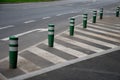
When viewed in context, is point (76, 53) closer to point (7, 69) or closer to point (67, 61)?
point (67, 61)

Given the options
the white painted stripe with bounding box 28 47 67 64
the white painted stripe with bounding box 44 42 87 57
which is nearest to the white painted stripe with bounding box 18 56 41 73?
the white painted stripe with bounding box 28 47 67 64

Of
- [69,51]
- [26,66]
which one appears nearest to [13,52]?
[26,66]

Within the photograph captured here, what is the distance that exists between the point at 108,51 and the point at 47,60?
2.96 meters

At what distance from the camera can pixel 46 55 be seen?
1103 centimetres

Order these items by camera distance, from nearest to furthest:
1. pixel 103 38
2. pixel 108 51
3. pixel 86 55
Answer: pixel 86 55, pixel 108 51, pixel 103 38

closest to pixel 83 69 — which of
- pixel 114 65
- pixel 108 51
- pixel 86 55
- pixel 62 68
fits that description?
pixel 62 68

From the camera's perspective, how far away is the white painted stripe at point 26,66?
9109 millimetres

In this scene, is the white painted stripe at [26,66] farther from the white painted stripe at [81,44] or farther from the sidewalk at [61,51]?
the white painted stripe at [81,44]

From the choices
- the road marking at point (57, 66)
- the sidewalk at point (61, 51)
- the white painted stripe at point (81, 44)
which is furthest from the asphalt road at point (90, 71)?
the white painted stripe at point (81, 44)

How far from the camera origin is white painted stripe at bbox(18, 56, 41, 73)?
911 cm

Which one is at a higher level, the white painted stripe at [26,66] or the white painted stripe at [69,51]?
the white painted stripe at [26,66]

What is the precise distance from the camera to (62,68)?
30.6ft

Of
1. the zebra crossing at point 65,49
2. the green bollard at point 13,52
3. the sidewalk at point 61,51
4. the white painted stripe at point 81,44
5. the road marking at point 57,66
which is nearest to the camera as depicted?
the road marking at point 57,66

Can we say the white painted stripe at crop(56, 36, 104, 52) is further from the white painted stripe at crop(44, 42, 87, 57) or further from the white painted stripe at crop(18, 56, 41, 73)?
the white painted stripe at crop(18, 56, 41, 73)
